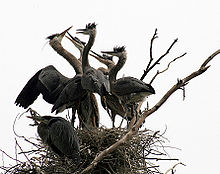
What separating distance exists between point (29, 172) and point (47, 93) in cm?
84

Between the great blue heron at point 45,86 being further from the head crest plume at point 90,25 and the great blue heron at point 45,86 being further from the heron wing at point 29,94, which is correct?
the head crest plume at point 90,25

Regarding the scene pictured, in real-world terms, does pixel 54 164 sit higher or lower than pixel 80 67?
lower

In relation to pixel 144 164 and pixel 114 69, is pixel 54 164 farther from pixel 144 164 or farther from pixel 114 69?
pixel 114 69

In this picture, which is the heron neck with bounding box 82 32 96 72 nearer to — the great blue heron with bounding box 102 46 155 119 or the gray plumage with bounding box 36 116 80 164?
the great blue heron with bounding box 102 46 155 119

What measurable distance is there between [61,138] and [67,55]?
3.78 feet

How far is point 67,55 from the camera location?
15.3ft

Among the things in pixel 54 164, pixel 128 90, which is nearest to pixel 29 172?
pixel 54 164

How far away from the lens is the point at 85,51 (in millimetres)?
4328

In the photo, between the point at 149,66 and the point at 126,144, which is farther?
the point at 149,66

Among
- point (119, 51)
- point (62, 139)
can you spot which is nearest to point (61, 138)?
point (62, 139)

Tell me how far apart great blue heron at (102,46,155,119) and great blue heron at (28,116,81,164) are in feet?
1.99

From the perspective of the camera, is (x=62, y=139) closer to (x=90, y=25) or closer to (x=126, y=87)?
(x=126, y=87)

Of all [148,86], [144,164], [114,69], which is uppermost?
[114,69]

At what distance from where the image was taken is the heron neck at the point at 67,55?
4.53m
